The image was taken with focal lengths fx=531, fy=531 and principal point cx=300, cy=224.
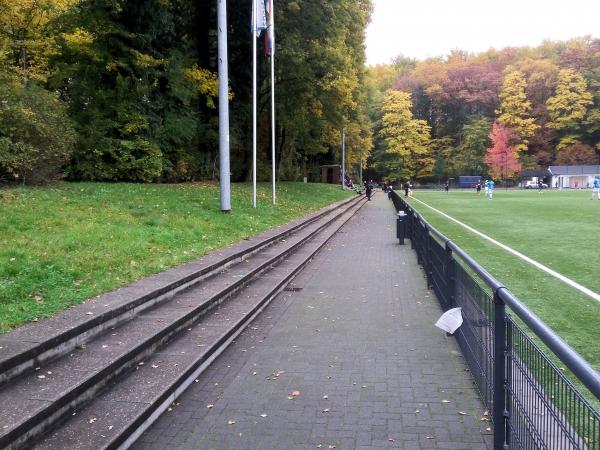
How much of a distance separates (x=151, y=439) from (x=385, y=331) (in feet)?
12.1

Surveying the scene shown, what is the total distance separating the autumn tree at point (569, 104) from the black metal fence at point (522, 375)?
3688 inches

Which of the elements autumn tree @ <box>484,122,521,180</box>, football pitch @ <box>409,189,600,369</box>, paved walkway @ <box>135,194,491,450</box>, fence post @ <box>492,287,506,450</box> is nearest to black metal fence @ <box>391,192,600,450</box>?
fence post @ <box>492,287,506,450</box>

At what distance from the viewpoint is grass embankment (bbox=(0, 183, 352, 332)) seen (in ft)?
20.9

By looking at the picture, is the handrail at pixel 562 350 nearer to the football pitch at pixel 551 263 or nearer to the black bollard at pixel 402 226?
the football pitch at pixel 551 263

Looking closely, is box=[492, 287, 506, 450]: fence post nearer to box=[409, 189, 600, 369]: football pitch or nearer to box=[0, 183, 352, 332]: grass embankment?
box=[409, 189, 600, 369]: football pitch

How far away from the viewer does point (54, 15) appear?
27109 mm

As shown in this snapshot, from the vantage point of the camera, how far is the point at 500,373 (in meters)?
3.65

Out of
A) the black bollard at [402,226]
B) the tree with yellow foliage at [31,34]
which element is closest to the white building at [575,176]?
the black bollard at [402,226]

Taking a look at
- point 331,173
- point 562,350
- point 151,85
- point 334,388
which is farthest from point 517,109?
point 562,350

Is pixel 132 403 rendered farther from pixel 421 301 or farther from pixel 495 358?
pixel 421 301

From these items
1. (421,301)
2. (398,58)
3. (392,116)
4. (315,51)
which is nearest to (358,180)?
(392,116)

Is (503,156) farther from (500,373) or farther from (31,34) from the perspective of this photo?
(500,373)

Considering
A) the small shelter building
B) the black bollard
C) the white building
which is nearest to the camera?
the black bollard

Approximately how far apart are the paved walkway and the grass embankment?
2102 millimetres
